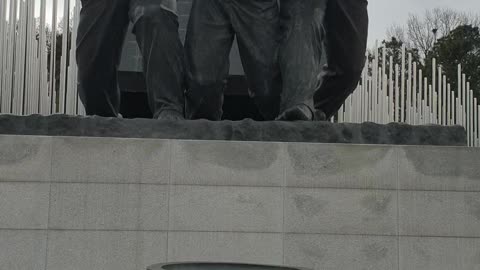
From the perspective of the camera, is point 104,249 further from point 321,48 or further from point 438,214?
point 321,48

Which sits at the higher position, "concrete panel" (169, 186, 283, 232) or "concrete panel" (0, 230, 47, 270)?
"concrete panel" (169, 186, 283, 232)

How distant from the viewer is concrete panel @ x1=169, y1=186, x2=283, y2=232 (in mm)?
4859

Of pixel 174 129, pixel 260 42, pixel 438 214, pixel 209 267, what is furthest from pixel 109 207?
pixel 209 267

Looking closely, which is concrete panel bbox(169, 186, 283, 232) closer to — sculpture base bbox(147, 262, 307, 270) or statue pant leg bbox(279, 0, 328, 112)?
statue pant leg bbox(279, 0, 328, 112)

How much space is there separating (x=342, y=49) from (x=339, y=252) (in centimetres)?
180

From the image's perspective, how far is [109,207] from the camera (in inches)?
191

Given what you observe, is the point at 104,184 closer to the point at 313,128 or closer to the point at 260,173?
the point at 260,173

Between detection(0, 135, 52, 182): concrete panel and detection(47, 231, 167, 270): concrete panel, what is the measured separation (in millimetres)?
389

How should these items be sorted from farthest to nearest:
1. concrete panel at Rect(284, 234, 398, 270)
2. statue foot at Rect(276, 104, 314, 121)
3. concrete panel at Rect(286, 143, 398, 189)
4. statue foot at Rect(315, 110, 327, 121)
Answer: statue foot at Rect(315, 110, 327, 121)
statue foot at Rect(276, 104, 314, 121)
concrete panel at Rect(286, 143, 398, 189)
concrete panel at Rect(284, 234, 398, 270)

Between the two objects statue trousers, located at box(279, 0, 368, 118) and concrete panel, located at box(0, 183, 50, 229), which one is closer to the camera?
concrete panel, located at box(0, 183, 50, 229)

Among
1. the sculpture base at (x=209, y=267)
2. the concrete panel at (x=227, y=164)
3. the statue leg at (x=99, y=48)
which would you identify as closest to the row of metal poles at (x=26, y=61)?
the statue leg at (x=99, y=48)

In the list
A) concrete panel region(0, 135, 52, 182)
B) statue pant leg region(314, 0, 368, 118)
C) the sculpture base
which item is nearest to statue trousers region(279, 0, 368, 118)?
statue pant leg region(314, 0, 368, 118)

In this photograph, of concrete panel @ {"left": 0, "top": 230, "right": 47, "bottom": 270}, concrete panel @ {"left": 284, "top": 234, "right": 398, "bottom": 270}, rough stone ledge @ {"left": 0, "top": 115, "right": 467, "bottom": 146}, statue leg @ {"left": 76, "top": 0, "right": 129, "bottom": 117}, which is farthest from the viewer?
statue leg @ {"left": 76, "top": 0, "right": 129, "bottom": 117}

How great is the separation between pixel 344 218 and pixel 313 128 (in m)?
0.65
